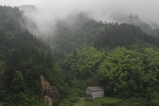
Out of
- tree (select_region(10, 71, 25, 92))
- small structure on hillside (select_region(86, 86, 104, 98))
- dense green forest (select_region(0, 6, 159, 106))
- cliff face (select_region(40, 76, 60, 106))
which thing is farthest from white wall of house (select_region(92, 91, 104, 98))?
tree (select_region(10, 71, 25, 92))

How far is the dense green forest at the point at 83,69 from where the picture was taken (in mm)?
29906

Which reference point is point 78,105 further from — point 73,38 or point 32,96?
point 73,38

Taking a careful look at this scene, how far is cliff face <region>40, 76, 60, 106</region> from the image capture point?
31.3 meters

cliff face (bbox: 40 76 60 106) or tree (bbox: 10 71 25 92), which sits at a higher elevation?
tree (bbox: 10 71 25 92)

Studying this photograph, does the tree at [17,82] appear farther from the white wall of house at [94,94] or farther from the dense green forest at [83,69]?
the white wall of house at [94,94]

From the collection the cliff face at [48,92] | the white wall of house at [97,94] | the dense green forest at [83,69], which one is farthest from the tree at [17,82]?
the white wall of house at [97,94]

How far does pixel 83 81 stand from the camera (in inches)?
1877

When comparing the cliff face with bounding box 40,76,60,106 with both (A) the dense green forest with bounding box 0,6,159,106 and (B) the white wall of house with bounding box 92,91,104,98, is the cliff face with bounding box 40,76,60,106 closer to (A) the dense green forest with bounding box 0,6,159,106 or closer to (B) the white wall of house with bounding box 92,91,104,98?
(A) the dense green forest with bounding box 0,6,159,106

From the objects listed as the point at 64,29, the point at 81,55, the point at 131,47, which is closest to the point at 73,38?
the point at 64,29

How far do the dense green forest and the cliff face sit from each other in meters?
0.75

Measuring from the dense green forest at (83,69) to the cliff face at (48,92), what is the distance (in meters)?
0.75

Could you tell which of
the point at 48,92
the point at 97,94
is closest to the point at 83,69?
the point at 97,94

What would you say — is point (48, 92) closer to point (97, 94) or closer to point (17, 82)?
point (17, 82)

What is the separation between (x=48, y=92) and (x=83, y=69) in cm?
1950
